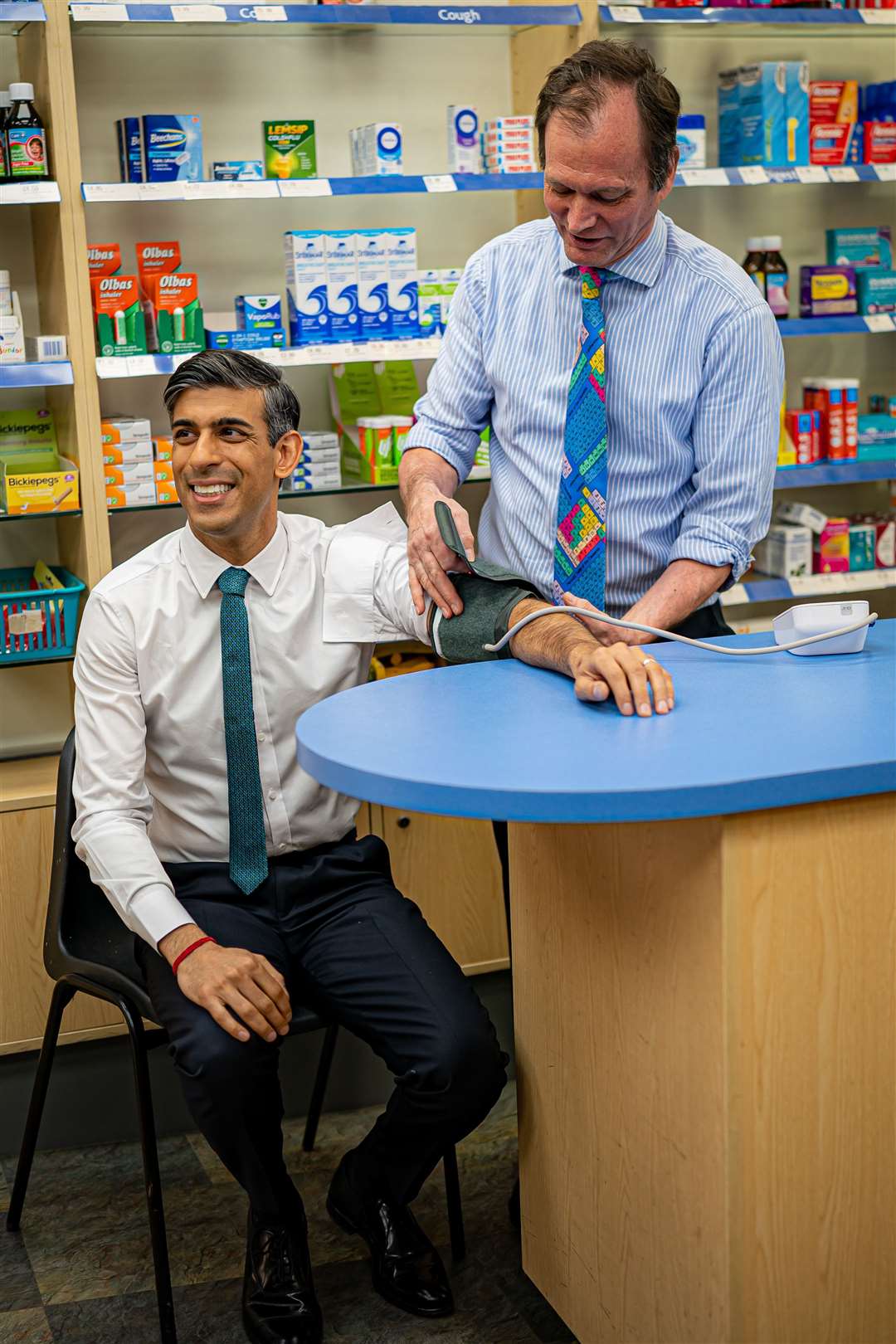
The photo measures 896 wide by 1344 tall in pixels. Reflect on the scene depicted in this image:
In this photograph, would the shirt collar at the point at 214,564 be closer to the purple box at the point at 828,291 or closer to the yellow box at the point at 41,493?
the yellow box at the point at 41,493

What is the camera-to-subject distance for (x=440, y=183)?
3352 mm

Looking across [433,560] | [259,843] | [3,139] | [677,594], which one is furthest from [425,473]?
[3,139]

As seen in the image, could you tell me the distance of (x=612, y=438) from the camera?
2.49 m

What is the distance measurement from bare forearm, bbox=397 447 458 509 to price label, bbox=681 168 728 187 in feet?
4.45

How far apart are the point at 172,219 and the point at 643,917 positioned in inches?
93.6

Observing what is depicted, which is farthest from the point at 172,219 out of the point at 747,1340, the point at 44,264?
the point at 747,1340

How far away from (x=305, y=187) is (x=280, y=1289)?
7.35 ft

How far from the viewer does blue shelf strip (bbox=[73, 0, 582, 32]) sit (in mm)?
3082

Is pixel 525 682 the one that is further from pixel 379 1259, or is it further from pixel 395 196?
pixel 395 196

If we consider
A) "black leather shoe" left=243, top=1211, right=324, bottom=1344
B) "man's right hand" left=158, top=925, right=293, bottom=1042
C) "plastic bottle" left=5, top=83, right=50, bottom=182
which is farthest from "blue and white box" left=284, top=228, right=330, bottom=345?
"black leather shoe" left=243, top=1211, right=324, bottom=1344

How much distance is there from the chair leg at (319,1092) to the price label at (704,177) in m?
2.17

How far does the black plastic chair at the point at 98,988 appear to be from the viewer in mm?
2301

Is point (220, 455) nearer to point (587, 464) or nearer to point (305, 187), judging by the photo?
point (587, 464)

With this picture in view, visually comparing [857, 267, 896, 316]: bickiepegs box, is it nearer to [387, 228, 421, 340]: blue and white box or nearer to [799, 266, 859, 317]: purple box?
[799, 266, 859, 317]: purple box
